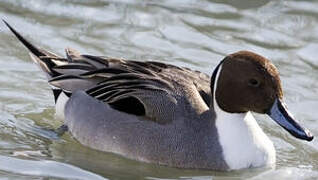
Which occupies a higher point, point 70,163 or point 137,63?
point 137,63

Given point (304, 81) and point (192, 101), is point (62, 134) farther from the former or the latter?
point (304, 81)

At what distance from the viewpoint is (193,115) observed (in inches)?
271

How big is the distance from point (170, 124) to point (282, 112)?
31.5 inches

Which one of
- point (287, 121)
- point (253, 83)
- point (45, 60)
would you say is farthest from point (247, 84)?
point (45, 60)

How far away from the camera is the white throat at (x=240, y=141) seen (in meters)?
6.83

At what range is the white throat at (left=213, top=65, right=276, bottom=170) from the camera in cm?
683

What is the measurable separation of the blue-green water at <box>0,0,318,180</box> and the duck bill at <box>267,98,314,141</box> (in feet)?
1.48

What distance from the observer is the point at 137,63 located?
736 centimetres

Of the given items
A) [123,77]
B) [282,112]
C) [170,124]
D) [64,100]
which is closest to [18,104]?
[64,100]

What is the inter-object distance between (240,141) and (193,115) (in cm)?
38

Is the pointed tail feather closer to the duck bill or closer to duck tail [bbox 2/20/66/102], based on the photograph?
duck tail [bbox 2/20/66/102]

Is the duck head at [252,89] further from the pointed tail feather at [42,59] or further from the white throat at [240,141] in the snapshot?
the pointed tail feather at [42,59]

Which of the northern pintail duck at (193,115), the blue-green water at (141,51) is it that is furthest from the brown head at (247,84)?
the blue-green water at (141,51)

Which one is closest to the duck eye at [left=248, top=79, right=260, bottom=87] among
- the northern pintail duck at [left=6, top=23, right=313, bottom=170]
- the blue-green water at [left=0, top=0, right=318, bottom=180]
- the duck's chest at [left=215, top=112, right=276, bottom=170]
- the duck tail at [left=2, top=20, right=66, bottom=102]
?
the northern pintail duck at [left=6, top=23, right=313, bottom=170]
